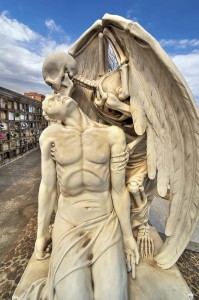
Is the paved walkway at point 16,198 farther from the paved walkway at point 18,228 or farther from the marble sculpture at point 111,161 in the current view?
the marble sculpture at point 111,161

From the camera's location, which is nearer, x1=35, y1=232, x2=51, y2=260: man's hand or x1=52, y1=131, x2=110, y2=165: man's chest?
x1=52, y1=131, x2=110, y2=165: man's chest

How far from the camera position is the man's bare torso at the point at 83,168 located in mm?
1153

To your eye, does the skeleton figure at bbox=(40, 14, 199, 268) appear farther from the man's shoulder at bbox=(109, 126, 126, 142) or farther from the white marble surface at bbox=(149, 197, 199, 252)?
the white marble surface at bbox=(149, 197, 199, 252)

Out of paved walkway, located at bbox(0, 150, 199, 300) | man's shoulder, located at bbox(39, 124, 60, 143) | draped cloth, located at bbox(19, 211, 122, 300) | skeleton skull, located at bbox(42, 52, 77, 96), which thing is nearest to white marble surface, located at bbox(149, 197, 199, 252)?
paved walkway, located at bbox(0, 150, 199, 300)

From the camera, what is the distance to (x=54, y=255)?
3.71 feet

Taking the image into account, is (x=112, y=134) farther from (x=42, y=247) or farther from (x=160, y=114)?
(x=42, y=247)

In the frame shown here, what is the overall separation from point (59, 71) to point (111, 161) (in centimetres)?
63

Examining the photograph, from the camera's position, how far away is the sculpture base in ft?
3.89

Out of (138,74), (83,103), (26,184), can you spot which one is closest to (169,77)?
(138,74)

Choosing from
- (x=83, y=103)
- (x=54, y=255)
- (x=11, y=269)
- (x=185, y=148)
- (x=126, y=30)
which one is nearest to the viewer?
(x=126, y=30)

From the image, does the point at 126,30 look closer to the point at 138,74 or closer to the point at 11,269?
the point at 138,74

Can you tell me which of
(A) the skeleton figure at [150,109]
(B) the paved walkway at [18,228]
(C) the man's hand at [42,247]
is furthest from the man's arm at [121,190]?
(B) the paved walkway at [18,228]

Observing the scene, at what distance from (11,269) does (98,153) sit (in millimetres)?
1408

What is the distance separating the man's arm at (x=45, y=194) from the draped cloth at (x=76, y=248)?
122 mm
